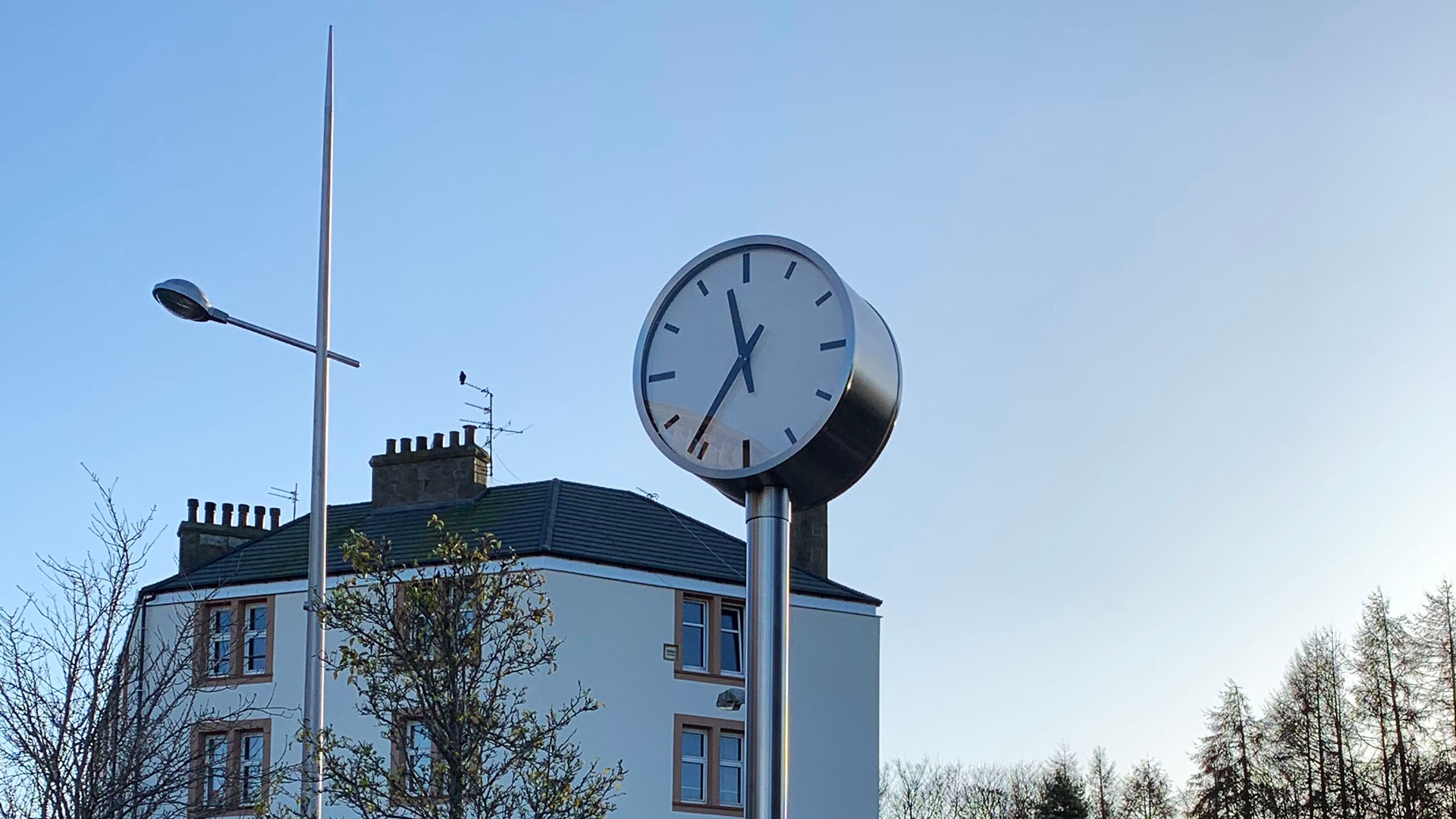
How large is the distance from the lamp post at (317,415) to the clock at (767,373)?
8526 mm

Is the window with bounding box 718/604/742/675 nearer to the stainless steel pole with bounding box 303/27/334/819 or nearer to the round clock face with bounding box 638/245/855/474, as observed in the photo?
the stainless steel pole with bounding box 303/27/334/819

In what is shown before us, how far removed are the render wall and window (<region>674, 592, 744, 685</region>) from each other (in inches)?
9.1

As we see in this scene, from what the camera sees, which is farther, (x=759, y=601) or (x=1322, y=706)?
(x=1322, y=706)

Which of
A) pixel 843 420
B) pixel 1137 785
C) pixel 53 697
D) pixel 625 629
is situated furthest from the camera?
pixel 1137 785

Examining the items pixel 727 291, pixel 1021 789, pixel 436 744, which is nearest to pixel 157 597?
pixel 436 744

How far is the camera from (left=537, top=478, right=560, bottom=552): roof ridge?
34.6 meters

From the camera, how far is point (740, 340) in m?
6.51

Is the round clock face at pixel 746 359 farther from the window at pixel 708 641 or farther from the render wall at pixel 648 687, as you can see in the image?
the window at pixel 708 641

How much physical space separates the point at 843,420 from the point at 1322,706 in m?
41.7

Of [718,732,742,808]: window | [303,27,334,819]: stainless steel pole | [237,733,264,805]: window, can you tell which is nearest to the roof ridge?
[718,732,742,808]: window

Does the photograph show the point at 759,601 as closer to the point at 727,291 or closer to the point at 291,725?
the point at 727,291

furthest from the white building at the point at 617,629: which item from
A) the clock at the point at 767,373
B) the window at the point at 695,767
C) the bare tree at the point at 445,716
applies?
the clock at the point at 767,373

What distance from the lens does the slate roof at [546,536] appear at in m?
35.5

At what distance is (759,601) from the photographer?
625cm
